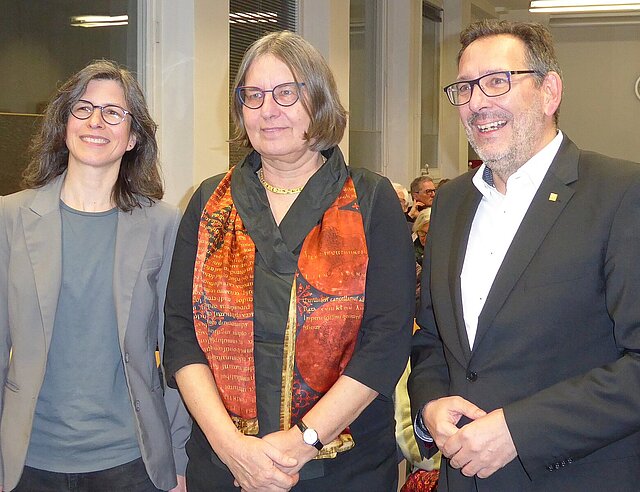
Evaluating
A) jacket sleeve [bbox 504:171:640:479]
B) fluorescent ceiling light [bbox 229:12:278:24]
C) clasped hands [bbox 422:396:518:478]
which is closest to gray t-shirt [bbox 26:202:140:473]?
clasped hands [bbox 422:396:518:478]

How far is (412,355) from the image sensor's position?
221 centimetres

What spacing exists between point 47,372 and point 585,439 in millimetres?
1354

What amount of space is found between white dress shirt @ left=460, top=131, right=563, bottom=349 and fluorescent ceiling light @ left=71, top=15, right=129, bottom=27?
11.5 feet

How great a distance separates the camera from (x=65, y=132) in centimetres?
238

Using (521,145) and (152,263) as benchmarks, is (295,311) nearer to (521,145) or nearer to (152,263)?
(152,263)

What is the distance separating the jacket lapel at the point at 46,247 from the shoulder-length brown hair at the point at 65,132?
112 millimetres

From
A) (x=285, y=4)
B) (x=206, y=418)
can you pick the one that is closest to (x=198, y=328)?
(x=206, y=418)

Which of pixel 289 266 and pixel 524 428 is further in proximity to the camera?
pixel 289 266

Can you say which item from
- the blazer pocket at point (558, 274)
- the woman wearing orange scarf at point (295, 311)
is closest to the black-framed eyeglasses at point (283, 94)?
the woman wearing orange scarf at point (295, 311)

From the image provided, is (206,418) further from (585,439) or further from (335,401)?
(585,439)

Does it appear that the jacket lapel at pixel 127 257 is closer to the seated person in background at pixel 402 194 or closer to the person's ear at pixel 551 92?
the person's ear at pixel 551 92

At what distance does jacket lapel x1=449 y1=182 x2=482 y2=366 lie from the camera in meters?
1.94

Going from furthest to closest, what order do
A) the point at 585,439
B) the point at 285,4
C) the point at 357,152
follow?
the point at 357,152 < the point at 285,4 < the point at 585,439

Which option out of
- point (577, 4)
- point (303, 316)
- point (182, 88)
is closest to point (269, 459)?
point (303, 316)
